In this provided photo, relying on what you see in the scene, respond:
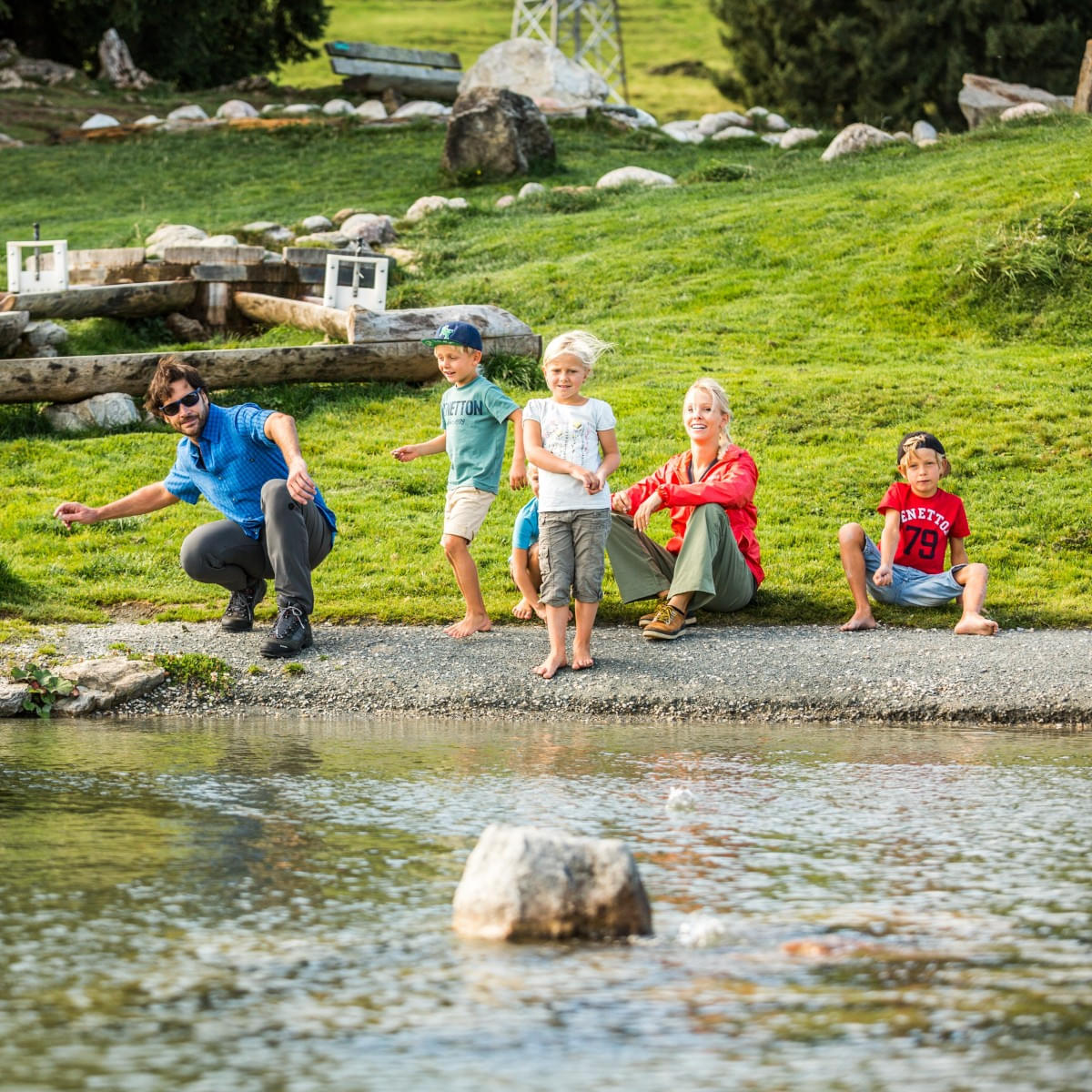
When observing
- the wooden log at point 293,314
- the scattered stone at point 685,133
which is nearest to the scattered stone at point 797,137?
the scattered stone at point 685,133

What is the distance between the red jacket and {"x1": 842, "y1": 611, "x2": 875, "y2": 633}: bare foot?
2.13 ft

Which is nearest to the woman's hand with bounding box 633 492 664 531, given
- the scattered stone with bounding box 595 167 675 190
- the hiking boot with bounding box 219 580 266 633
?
the hiking boot with bounding box 219 580 266 633

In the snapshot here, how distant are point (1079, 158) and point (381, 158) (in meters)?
13.9

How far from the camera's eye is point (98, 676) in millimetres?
7781

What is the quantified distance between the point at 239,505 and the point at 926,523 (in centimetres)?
395

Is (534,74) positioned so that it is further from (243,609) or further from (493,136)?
(243,609)

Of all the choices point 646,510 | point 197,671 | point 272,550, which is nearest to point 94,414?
point 272,550

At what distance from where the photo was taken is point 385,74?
119 feet

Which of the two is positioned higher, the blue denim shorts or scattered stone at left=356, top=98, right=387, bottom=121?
scattered stone at left=356, top=98, right=387, bottom=121

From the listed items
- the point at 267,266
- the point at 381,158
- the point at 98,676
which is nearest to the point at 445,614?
the point at 98,676

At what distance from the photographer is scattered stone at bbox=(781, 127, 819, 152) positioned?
28388 millimetres

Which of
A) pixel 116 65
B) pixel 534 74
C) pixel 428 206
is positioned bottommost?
pixel 428 206

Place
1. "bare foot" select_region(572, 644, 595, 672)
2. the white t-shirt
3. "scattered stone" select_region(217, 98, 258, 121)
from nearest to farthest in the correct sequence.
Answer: "bare foot" select_region(572, 644, 595, 672) < the white t-shirt < "scattered stone" select_region(217, 98, 258, 121)

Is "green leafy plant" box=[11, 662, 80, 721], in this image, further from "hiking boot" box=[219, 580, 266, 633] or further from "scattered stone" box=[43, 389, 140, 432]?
"scattered stone" box=[43, 389, 140, 432]
